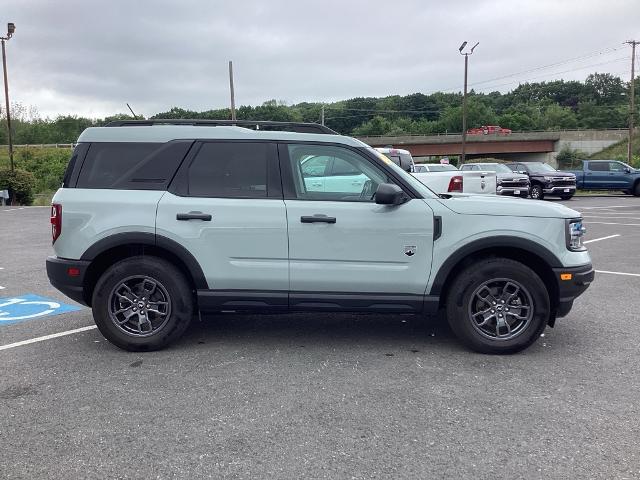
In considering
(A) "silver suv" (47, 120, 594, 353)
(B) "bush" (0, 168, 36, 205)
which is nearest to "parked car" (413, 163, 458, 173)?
(A) "silver suv" (47, 120, 594, 353)

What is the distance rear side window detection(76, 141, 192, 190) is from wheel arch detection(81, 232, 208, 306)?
0.45 meters

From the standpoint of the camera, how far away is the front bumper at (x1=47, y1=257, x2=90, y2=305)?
4.67 meters

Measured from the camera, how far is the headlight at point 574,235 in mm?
4598

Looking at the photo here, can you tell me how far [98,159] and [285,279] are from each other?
191cm

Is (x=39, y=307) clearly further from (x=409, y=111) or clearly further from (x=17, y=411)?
(x=409, y=111)

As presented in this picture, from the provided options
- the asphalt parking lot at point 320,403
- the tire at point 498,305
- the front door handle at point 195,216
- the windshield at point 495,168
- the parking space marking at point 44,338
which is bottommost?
the asphalt parking lot at point 320,403

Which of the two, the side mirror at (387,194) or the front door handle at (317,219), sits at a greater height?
the side mirror at (387,194)

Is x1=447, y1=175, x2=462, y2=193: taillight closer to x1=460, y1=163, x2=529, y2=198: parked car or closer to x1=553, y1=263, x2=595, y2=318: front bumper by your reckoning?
x1=553, y1=263, x2=595, y2=318: front bumper

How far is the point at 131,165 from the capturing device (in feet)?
15.6

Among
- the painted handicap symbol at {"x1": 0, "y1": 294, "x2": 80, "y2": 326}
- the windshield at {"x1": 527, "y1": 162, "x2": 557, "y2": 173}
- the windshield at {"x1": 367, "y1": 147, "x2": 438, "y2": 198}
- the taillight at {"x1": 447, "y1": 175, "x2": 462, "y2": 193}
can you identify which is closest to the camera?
the windshield at {"x1": 367, "y1": 147, "x2": 438, "y2": 198}

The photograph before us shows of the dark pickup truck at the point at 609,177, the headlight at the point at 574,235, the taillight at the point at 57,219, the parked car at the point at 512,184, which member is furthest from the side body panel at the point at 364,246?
the dark pickup truck at the point at 609,177

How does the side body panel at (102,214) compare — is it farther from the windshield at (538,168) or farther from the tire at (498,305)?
the windshield at (538,168)

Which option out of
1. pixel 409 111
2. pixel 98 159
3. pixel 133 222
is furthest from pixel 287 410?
pixel 409 111

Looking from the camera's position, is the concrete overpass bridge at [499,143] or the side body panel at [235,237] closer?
the side body panel at [235,237]
